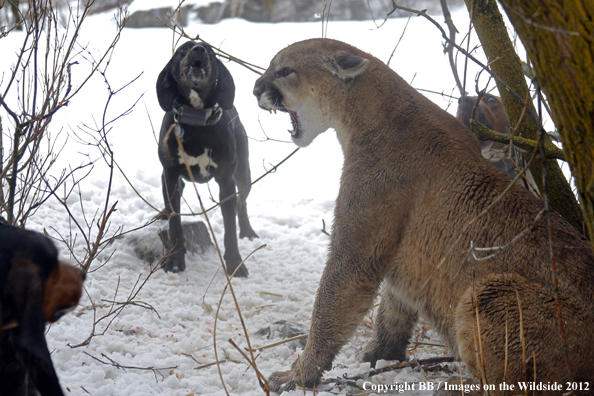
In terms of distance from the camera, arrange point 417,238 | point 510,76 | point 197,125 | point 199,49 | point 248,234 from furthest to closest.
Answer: point 248,234 < point 197,125 < point 199,49 < point 510,76 < point 417,238

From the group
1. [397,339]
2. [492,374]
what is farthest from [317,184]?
[492,374]

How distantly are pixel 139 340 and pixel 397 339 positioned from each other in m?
1.88

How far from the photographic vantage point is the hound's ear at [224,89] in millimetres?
4996

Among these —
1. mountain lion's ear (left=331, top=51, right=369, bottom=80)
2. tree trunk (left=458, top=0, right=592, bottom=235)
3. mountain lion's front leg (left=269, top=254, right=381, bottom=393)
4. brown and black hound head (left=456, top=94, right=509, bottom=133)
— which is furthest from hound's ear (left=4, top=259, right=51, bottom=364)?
brown and black hound head (left=456, top=94, right=509, bottom=133)

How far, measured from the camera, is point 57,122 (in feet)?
38.6

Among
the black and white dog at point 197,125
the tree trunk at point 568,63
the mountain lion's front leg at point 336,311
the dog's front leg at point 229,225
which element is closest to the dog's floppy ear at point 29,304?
the tree trunk at point 568,63

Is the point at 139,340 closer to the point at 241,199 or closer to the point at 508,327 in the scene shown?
the point at 508,327

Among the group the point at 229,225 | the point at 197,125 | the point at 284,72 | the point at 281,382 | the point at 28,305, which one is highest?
the point at 197,125

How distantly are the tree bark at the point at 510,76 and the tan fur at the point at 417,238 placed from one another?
447 mm

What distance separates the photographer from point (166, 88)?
4.88 metres

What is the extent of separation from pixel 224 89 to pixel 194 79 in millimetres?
397

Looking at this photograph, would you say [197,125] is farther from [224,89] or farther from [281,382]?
[281,382]

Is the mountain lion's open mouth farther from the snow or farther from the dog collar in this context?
the dog collar

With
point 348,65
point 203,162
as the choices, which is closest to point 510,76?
point 348,65
